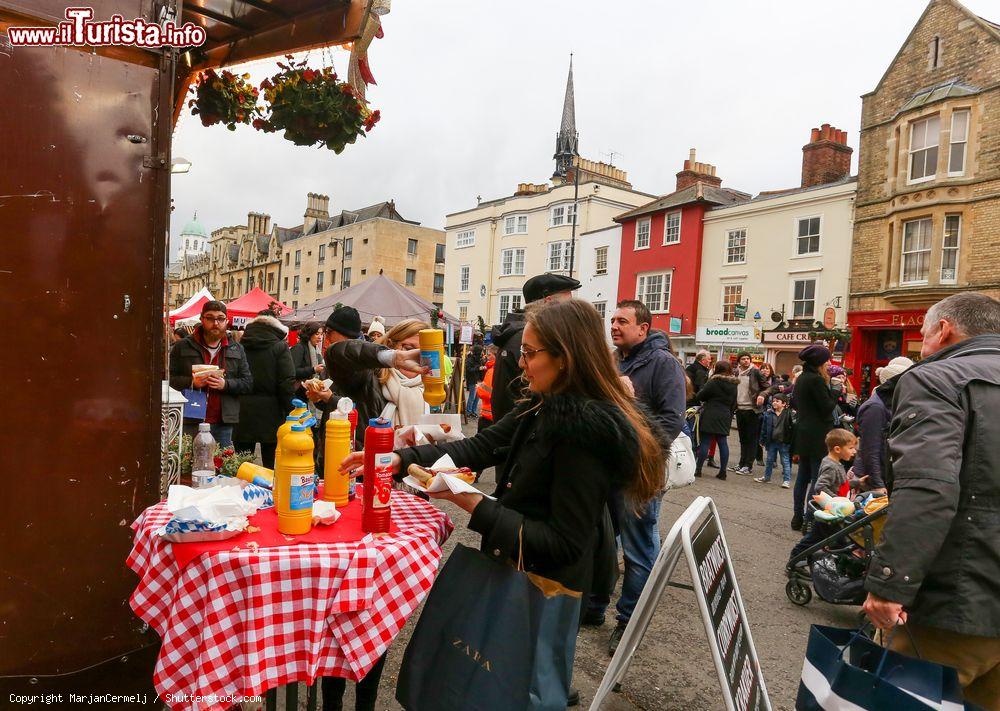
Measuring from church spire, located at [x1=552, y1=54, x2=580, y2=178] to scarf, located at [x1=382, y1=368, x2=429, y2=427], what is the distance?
48809 mm

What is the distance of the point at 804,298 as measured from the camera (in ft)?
72.1

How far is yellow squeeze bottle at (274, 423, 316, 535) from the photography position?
6.89ft

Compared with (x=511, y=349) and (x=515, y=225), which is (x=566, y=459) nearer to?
(x=511, y=349)

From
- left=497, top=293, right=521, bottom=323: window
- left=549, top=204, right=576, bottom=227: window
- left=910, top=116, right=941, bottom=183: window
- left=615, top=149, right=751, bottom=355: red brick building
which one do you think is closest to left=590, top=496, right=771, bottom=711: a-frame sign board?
left=910, top=116, right=941, bottom=183: window

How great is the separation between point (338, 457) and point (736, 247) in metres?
25.0

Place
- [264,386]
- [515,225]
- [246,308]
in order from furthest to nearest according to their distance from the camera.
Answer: [515,225], [246,308], [264,386]

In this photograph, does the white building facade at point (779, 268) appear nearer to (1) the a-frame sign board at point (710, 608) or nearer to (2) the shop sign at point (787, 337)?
(2) the shop sign at point (787, 337)

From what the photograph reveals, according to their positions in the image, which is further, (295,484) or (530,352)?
(530,352)

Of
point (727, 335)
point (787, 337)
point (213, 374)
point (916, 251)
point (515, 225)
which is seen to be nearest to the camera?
point (213, 374)

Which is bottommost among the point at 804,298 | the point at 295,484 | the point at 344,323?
the point at 295,484

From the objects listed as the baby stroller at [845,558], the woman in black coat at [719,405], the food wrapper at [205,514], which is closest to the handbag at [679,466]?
the baby stroller at [845,558]

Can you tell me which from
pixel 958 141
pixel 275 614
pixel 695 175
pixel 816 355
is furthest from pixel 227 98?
pixel 695 175

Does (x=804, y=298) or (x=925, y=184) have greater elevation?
(x=925, y=184)

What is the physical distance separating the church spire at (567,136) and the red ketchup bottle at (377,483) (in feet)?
166
